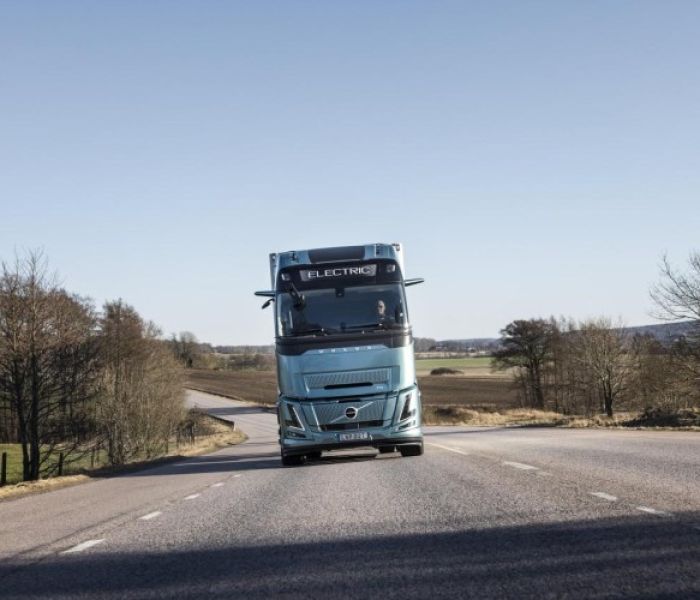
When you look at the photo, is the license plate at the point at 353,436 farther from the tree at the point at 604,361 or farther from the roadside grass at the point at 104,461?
the tree at the point at 604,361

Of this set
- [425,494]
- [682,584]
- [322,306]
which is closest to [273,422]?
[322,306]

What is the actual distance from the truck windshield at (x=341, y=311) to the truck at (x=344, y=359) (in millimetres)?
19

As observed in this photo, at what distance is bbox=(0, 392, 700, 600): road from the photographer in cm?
519

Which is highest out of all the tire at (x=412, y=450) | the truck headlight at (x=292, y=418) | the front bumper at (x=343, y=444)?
the truck headlight at (x=292, y=418)

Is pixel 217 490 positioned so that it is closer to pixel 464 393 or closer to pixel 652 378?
pixel 652 378

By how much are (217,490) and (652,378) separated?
45.8 meters

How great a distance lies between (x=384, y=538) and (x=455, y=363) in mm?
145028

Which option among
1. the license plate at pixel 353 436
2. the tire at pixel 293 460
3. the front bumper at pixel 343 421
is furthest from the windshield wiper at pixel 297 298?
the tire at pixel 293 460

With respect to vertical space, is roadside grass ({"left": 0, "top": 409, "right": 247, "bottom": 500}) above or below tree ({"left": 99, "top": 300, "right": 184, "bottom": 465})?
below

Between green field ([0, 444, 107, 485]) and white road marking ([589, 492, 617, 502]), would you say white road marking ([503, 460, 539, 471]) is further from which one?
green field ([0, 444, 107, 485])

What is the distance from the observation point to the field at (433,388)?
8219cm

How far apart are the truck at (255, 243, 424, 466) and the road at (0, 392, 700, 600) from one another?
269 centimetres

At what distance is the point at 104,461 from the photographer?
50781mm

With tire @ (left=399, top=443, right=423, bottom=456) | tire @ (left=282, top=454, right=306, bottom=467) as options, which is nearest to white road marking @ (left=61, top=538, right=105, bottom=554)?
tire @ (left=282, top=454, right=306, bottom=467)
